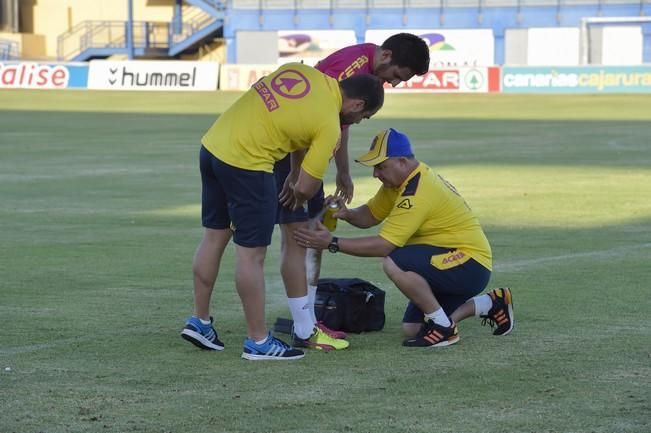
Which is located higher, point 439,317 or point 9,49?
point 439,317

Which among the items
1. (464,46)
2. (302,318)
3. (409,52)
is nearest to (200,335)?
(302,318)

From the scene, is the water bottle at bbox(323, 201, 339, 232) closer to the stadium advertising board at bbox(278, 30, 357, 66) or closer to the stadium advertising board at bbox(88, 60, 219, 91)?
the stadium advertising board at bbox(88, 60, 219, 91)

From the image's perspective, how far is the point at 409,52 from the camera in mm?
7555

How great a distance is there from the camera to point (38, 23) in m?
73.8

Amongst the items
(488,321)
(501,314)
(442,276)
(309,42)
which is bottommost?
(309,42)

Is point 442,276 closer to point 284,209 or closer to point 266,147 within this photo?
point 284,209

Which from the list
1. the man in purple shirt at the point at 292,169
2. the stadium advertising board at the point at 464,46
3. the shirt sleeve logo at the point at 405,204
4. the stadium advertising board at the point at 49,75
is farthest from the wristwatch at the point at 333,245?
the stadium advertising board at the point at 464,46

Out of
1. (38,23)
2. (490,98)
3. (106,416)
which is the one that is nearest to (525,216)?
(106,416)

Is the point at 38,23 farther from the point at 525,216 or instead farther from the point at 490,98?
the point at 525,216

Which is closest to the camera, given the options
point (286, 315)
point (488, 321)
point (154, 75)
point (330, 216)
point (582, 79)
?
point (330, 216)

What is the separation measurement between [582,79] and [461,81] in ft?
14.9

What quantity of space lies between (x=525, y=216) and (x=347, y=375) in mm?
7804

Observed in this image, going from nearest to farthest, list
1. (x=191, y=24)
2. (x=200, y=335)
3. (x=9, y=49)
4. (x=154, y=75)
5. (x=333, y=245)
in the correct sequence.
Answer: (x=200, y=335) → (x=333, y=245) → (x=154, y=75) → (x=9, y=49) → (x=191, y=24)

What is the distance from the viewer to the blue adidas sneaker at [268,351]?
7055 millimetres
